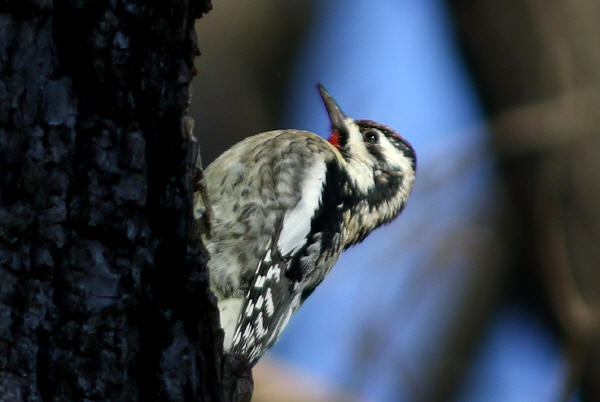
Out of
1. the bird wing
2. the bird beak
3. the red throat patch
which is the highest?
the bird beak

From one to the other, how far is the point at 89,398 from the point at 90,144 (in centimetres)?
43

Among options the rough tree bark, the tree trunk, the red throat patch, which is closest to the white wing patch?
the red throat patch

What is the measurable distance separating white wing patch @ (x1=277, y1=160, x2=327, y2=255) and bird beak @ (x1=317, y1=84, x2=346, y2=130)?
600mm

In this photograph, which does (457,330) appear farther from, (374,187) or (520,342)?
(374,187)

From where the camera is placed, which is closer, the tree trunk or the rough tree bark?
the rough tree bark

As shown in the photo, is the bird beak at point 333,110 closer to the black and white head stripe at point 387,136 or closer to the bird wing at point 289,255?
the black and white head stripe at point 387,136

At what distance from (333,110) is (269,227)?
2.72 feet

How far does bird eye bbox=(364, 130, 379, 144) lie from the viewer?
3.72 metres

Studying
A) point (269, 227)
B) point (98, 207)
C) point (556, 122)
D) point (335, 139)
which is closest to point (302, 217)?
point (269, 227)

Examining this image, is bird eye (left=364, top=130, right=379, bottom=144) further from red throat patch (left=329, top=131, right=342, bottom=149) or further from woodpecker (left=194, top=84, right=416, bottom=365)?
woodpecker (left=194, top=84, right=416, bottom=365)

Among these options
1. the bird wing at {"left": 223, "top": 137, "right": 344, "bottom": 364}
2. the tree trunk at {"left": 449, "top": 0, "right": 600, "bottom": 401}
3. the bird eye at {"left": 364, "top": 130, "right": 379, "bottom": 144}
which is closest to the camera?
the bird wing at {"left": 223, "top": 137, "right": 344, "bottom": 364}

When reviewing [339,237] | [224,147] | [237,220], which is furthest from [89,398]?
[224,147]

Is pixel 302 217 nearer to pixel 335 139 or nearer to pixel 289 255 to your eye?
pixel 289 255

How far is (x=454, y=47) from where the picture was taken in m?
4.72
